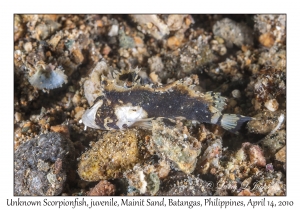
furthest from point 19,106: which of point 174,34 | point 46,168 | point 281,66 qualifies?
point 281,66

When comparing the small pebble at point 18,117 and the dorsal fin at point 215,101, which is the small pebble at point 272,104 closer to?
the dorsal fin at point 215,101

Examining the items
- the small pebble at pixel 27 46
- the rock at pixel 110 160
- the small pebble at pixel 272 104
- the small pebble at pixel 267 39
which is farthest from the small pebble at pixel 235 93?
the small pebble at pixel 27 46

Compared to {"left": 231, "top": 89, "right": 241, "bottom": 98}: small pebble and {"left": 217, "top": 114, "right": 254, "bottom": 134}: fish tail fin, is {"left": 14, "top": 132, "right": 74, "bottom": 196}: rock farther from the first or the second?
{"left": 231, "top": 89, "right": 241, "bottom": 98}: small pebble

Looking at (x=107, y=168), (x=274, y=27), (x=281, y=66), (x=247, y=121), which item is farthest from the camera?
(x=274, y=27)

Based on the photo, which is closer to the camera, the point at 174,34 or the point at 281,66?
the point at 281,66

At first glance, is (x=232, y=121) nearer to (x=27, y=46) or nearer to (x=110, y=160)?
(x=110, y=160)

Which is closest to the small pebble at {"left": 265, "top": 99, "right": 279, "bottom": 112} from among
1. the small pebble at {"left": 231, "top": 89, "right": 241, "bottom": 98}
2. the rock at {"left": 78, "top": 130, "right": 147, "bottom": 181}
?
the small pebble at {"left": 231, "top": 89, "right": 241, "bottom": 98}
